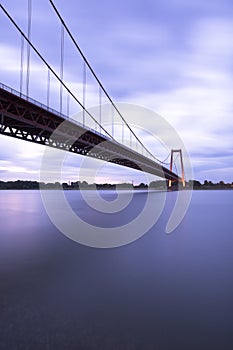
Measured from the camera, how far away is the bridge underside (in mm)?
11300

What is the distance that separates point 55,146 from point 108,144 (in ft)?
19.7

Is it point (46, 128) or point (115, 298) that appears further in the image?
point (46, 128)

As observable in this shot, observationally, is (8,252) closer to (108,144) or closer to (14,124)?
(14,124)

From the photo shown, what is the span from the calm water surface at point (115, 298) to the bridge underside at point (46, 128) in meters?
6.22

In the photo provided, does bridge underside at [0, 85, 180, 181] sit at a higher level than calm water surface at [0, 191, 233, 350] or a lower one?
higher

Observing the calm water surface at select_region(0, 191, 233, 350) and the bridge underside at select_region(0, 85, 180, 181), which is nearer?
the calm water surface at select_region(0, 191, 233, 350)

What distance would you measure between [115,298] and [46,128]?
1162 cm

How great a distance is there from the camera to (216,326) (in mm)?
3389

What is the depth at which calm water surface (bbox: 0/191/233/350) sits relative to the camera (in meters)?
3.00

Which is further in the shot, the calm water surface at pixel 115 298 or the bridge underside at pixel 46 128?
the bridge underside at pixel 46 128

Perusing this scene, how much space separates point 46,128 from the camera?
46.8 feet

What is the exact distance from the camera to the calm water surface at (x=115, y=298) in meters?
3.00

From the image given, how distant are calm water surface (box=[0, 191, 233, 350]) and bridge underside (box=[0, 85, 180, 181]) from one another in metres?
6.22

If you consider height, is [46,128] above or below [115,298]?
above
